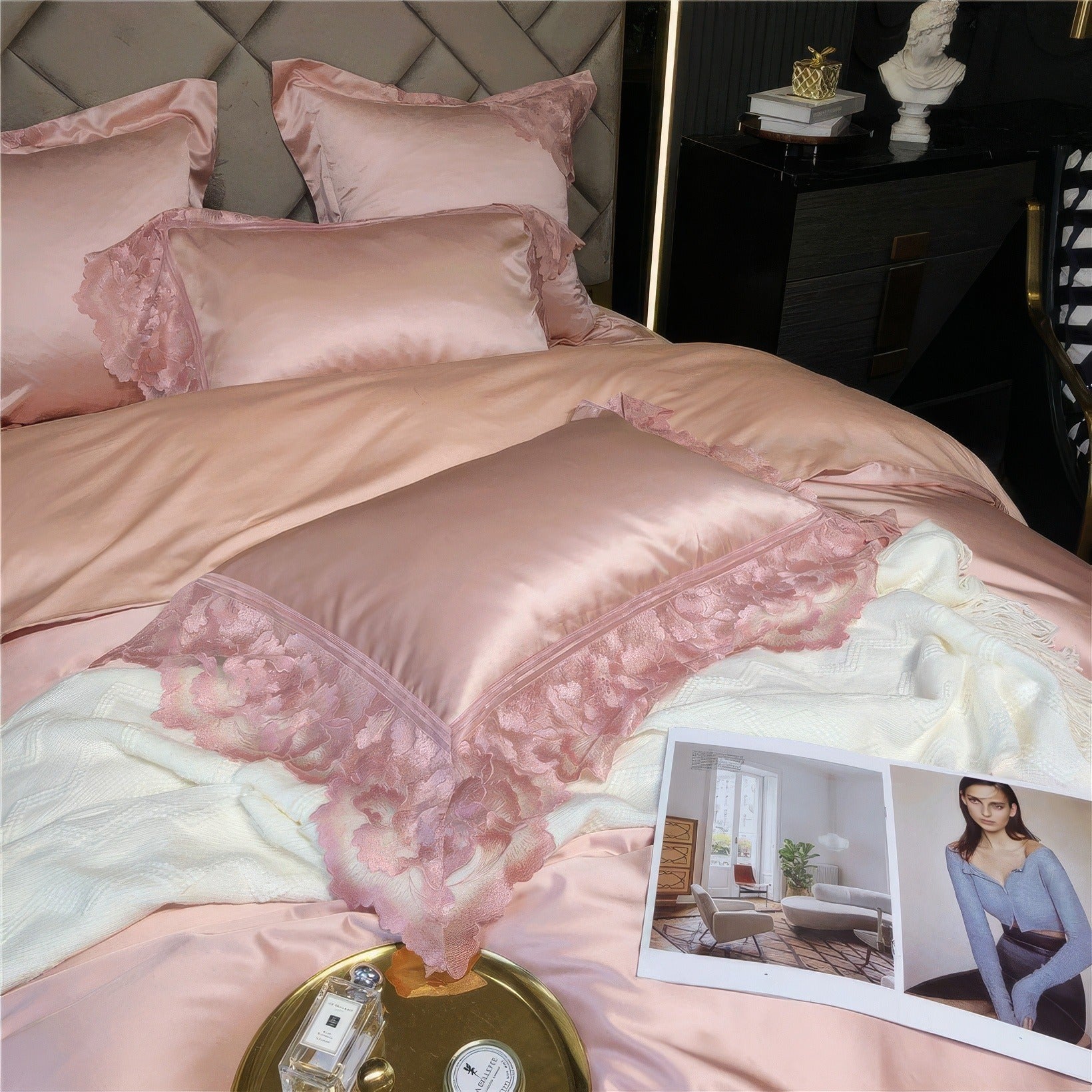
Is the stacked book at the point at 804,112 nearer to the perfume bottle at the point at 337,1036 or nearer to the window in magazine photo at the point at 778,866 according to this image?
the window in magazine photo at the point at 778,866

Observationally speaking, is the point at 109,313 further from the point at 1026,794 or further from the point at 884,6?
the point at 884,6

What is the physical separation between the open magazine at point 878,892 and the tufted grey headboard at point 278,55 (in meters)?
1.46

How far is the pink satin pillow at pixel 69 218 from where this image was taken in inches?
56.5

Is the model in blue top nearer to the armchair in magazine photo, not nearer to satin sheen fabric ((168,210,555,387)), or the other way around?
the armchair in magazine photo

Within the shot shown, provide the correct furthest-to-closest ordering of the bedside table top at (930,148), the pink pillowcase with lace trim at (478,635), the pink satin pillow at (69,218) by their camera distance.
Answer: the bedside table top at (930,148), the pink satin pillow at (69,218), the pink pillowcase with lace trim at (478,635)

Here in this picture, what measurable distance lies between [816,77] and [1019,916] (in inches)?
82.4

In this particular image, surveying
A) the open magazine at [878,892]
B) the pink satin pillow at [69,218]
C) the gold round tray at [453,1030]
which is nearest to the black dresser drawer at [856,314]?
the pink satin pillow at [69,218]

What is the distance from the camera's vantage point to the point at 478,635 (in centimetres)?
91

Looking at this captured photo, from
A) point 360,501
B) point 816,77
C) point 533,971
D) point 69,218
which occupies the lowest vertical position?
point 533,971

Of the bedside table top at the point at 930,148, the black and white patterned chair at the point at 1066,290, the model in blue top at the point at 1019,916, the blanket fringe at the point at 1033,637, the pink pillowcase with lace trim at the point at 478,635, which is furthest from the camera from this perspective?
the bedside table top at the point at 930,148

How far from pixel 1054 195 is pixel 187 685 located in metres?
2.00

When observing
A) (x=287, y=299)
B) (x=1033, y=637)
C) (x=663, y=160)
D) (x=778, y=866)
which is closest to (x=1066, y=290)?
(x=663, y=160)

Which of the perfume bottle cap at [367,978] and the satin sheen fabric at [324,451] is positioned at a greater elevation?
the satin sheen fabric at [324,451]

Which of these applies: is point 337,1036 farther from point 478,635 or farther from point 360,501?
point 360,501
